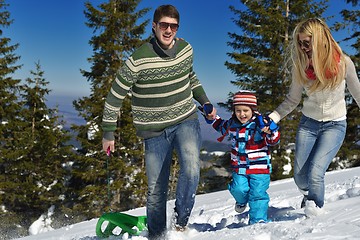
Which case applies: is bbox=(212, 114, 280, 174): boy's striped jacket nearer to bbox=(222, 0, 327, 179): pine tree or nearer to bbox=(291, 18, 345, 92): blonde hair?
bbox=(291, 18, 345, 92): blonde hair

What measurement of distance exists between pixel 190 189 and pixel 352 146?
1562cm

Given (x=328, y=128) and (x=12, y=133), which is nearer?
(x=328, y=128)

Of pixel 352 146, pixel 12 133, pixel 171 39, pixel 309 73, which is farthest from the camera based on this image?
pixel 12 133

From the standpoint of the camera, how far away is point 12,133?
832 inches

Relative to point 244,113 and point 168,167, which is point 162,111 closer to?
point 168,167

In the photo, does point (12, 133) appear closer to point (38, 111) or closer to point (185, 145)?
point (38, 111)

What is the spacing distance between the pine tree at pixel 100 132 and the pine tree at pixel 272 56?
495 centimetres

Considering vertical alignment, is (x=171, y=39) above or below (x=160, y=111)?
above

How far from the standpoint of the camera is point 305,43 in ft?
12.8

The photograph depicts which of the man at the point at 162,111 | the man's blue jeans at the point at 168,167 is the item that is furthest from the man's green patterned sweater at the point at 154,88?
the man's blue jeans at the point at 168,167

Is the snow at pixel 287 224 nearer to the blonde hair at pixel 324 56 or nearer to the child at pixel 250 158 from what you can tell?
the child at pixel 250 158

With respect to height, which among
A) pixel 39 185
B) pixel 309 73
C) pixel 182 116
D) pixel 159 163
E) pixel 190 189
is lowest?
pixel 39 185

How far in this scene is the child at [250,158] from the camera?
427 cm

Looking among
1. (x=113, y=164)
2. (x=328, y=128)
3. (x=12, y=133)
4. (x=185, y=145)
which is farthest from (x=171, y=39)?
(x=12, y=133)
